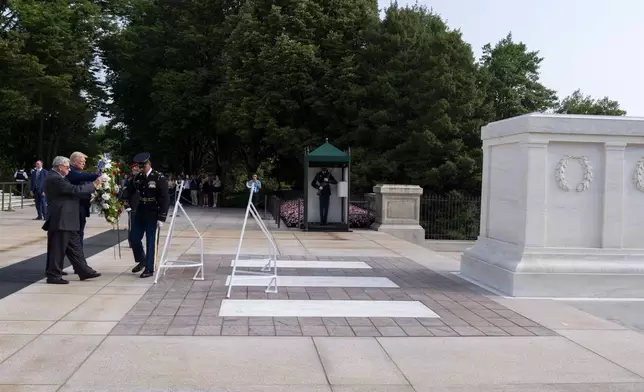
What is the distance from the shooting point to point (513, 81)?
38.8 metres

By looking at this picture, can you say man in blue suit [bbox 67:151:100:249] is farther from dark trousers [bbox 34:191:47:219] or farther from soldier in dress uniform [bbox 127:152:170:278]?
dark trousers [bbox 34:191:47:219]

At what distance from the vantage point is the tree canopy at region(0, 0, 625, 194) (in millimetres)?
28594

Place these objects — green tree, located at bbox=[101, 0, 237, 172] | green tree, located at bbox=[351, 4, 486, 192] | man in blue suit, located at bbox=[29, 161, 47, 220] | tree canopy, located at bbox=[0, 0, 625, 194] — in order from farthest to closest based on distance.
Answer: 1. green tree, located at bbox=[101, 0, 237, 172]
2. tree canopy, located at bbox=[0, 0, 625, 194]
3. green tree, located at bbox=[351, 4, 486, 192]
4. man in blue suit, located at bbox=[29, 161, 47, 220]

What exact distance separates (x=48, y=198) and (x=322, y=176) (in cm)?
1173

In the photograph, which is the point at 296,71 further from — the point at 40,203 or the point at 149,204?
the point at 149,204

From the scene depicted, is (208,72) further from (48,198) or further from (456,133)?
(48,198)

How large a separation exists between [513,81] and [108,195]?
3207cm

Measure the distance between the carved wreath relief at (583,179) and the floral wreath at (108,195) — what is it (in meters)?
7.61

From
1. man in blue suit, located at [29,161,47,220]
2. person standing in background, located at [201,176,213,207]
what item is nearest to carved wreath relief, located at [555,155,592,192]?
man in blue suit, located at [29,161,47,220]

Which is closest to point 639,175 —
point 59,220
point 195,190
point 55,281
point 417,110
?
point 59,220

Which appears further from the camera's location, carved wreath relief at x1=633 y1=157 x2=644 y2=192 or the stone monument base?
carved wreath relief at x1=633 y1=157 x2=644 y2=192

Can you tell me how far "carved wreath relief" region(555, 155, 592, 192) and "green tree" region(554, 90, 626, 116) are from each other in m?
39.5

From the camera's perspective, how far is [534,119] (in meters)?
9.22

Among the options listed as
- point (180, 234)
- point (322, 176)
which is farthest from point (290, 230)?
point (180, 234)
